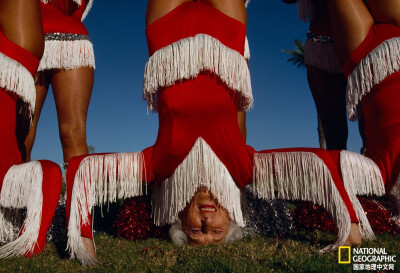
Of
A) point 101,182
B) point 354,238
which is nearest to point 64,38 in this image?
point 101,182

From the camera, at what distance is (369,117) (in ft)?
7.27

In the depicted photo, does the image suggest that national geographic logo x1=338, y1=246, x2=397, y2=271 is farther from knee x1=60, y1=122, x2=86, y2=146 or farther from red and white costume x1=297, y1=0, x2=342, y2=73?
knee x1=60, y1=122, x2=86, y2=146

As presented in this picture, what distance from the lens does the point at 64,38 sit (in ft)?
8.75

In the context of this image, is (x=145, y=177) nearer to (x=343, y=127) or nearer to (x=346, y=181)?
(x=346, y=181)

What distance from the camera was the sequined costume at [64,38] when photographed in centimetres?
263

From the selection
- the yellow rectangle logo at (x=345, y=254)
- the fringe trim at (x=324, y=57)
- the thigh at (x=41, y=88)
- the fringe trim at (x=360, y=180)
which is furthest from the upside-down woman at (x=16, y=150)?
the fringe trim at (x=324, y=57)

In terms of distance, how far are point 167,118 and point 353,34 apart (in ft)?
4.27

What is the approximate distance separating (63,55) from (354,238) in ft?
7.20

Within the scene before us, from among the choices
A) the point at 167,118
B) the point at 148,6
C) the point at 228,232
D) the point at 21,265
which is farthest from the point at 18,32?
the point at 228,232

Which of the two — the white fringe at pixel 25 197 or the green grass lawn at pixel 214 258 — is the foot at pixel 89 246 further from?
the white fringe at pixel 25 197

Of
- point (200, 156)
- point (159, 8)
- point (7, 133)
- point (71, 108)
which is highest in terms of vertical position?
point (159, 8)

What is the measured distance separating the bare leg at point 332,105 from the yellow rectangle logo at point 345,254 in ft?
4.42

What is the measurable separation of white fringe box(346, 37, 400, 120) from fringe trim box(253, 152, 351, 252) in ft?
2.19

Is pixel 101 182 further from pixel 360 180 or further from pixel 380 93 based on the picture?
pixel 380 93
